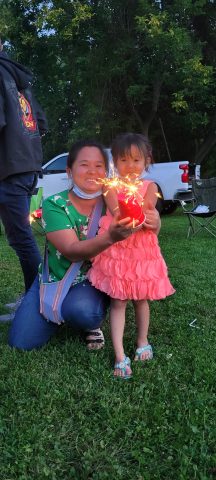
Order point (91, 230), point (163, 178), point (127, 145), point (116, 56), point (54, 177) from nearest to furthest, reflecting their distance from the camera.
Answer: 1. point (127, 145)
2. point (91, 230)
3. point (163, 178)
4. point (54, 177)
5. point (116, 56)

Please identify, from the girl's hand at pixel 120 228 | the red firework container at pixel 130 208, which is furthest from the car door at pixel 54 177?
the red firework container at pixel 130 208

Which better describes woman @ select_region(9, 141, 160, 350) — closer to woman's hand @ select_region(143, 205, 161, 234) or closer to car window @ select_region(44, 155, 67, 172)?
woman's hand @ select_region(143, 205, 161, 234)

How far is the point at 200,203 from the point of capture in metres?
8.33

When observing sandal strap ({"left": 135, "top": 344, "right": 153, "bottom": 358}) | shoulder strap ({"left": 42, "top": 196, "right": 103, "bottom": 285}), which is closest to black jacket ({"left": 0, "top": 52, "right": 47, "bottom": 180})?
shoulder strap ({"left": 42, "top": 196, "right": 103, "bottom": 285})

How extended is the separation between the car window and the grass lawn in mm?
9835

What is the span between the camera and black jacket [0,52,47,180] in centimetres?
316

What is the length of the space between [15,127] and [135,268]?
51.0 inches

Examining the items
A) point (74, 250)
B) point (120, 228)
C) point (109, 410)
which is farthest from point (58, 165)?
point (109, 410)

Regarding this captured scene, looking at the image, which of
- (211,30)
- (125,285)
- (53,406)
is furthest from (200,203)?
(211,30)

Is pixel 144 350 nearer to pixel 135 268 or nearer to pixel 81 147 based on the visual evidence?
pixel 135 268

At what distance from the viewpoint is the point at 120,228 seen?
2125mm

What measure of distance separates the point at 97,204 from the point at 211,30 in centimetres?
1483

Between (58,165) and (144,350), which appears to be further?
(58,165)

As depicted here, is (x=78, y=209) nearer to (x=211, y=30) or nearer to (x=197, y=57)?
(x=197, y=57)
